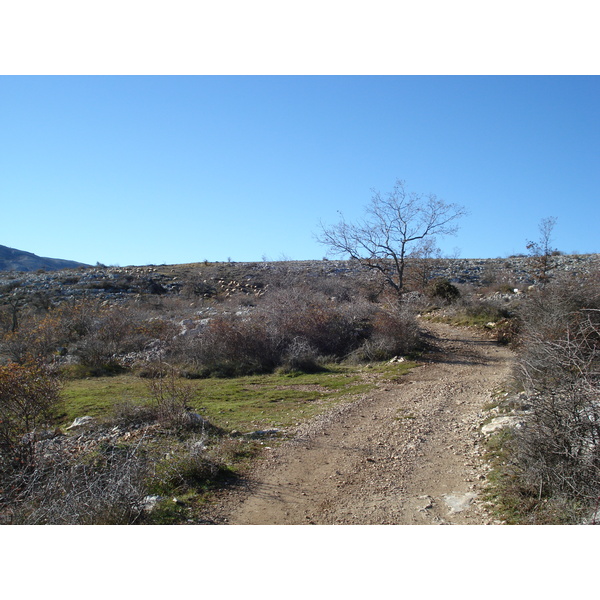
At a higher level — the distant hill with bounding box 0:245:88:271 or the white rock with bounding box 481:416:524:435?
the distant hill with bounding box 0:245:88:271

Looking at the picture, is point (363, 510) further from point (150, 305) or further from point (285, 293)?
point (150, 305)

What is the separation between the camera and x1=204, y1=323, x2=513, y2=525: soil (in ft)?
15.6

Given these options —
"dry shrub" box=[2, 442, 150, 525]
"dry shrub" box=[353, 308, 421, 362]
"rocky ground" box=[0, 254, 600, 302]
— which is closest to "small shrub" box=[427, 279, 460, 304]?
"rocky ground" box=[0, 254, 600, 302]

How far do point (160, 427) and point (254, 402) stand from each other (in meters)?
2.79

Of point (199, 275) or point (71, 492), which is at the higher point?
point (199, 275)

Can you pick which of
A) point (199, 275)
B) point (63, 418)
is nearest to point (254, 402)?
point (63, 418)

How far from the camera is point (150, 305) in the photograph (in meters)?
25.7

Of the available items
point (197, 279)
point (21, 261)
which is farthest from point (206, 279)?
point (21, 261)

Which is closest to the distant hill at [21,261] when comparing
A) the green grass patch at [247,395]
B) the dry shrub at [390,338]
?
the green grass patch at [247,395]

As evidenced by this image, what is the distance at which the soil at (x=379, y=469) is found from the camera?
4.77 meters

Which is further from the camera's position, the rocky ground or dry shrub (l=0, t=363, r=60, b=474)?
the rocky ground

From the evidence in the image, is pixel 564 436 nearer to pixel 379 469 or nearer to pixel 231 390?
pixel 379 469

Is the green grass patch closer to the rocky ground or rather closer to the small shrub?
the small shrub

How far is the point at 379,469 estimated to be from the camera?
5.94 meters
